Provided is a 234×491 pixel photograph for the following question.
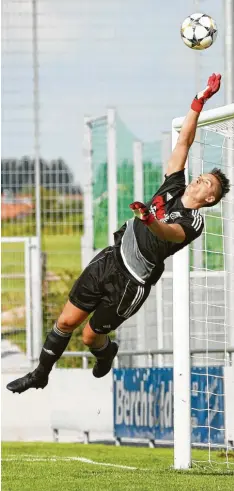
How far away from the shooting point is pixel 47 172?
23.6 meters

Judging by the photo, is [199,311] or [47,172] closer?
[199,311]

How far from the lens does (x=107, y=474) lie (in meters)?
12.9

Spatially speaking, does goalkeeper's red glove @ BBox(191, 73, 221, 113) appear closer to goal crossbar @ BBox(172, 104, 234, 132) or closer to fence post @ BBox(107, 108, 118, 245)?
goal crossbar @ BBox(172, 104, 234, 132)

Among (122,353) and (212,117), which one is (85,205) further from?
(212,117)

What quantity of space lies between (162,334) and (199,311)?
0.90m

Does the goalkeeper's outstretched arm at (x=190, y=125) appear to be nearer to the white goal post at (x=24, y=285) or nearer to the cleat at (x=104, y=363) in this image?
the cleat at (x=104, y=363)

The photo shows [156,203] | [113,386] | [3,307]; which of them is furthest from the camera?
[3,307]

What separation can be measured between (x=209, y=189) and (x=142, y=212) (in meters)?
1.12

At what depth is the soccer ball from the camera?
12.0 m

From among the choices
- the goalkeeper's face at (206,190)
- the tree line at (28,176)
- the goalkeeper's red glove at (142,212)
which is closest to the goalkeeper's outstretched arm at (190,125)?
the goalkeeper's face at (206,190)

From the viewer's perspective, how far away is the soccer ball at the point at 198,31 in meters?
12.0

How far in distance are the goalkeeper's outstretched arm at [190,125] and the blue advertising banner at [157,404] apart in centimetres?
594

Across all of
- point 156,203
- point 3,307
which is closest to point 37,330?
point 3,307

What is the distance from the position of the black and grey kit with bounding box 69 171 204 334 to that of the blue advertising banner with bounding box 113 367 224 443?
5807mm
